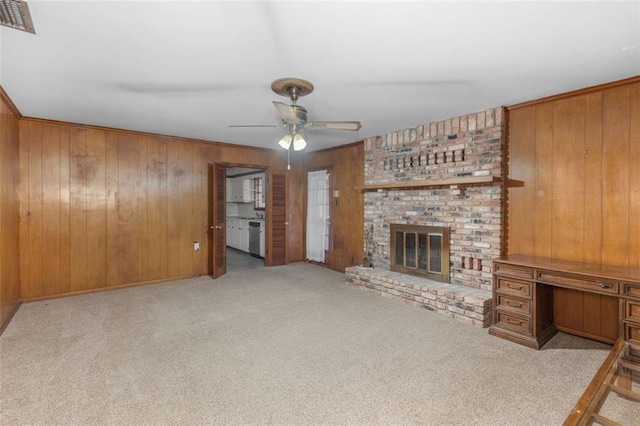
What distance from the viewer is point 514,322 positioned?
313cm

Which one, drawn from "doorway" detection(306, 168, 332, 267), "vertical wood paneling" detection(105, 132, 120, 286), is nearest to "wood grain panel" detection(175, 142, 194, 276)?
"vertical wood paneling" detection(105, 132, 120, 286)

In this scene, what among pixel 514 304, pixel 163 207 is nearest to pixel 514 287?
pixel 514 304

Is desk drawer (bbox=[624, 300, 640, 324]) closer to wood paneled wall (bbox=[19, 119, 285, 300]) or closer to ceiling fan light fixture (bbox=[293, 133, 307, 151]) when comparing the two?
ceiling fan light fixture (bbox=[293, 133, 307, 151])

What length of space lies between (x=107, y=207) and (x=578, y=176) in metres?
6.12

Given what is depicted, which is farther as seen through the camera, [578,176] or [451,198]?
[451,198]

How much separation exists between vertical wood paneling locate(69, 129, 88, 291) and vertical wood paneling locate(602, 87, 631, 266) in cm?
643

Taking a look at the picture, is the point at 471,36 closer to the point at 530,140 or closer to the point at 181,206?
the point at 530,140

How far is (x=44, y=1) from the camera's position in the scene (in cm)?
185

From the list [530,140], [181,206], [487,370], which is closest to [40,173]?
[181,206]

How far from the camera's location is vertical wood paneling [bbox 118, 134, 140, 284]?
498 centimetres

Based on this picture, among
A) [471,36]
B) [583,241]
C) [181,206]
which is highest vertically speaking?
[471,36]

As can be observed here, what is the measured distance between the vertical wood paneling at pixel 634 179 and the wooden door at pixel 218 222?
5.37 meters

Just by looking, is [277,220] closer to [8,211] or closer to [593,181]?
[8,211]

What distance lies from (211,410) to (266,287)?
9.82 feet
